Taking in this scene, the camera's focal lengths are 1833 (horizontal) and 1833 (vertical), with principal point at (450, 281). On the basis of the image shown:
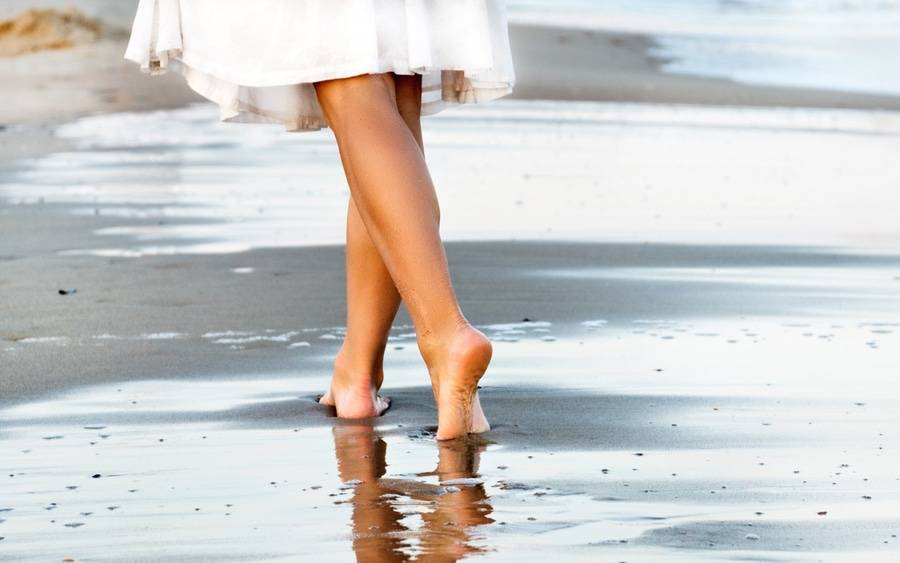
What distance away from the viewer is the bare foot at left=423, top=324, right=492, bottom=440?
3.14 meters

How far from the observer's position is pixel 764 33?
23.6 metres

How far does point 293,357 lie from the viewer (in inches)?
161

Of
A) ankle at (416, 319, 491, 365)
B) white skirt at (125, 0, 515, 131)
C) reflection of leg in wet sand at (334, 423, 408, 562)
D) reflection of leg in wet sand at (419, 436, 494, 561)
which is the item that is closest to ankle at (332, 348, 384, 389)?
reflection of leg in wet sand at (334, 423, 408, 562)

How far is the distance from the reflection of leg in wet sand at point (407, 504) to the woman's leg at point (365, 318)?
7.7 inches

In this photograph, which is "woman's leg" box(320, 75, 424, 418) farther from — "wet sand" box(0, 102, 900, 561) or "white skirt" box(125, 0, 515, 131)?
"white skirt" box(125, 0, 515, 131)

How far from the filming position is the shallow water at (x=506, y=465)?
96.6 inches

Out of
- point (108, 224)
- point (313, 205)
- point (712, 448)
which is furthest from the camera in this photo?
point (313, 205)

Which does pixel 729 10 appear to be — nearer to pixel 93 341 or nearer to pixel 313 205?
pixel 313 205

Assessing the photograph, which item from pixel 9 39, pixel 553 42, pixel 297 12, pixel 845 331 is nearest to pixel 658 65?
pixel 553 42

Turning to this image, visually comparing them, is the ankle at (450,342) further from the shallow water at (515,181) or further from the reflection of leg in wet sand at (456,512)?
the shallow water at (515,181)

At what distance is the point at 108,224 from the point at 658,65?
13.1m

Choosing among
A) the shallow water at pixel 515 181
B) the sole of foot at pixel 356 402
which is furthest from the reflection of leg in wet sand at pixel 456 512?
the shallow water at pixel 515 181

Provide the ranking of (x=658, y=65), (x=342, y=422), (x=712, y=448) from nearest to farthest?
(x=712, y=448)
(x=342, y=422)
(x=658, y=65)

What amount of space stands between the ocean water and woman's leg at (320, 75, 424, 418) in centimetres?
1278
